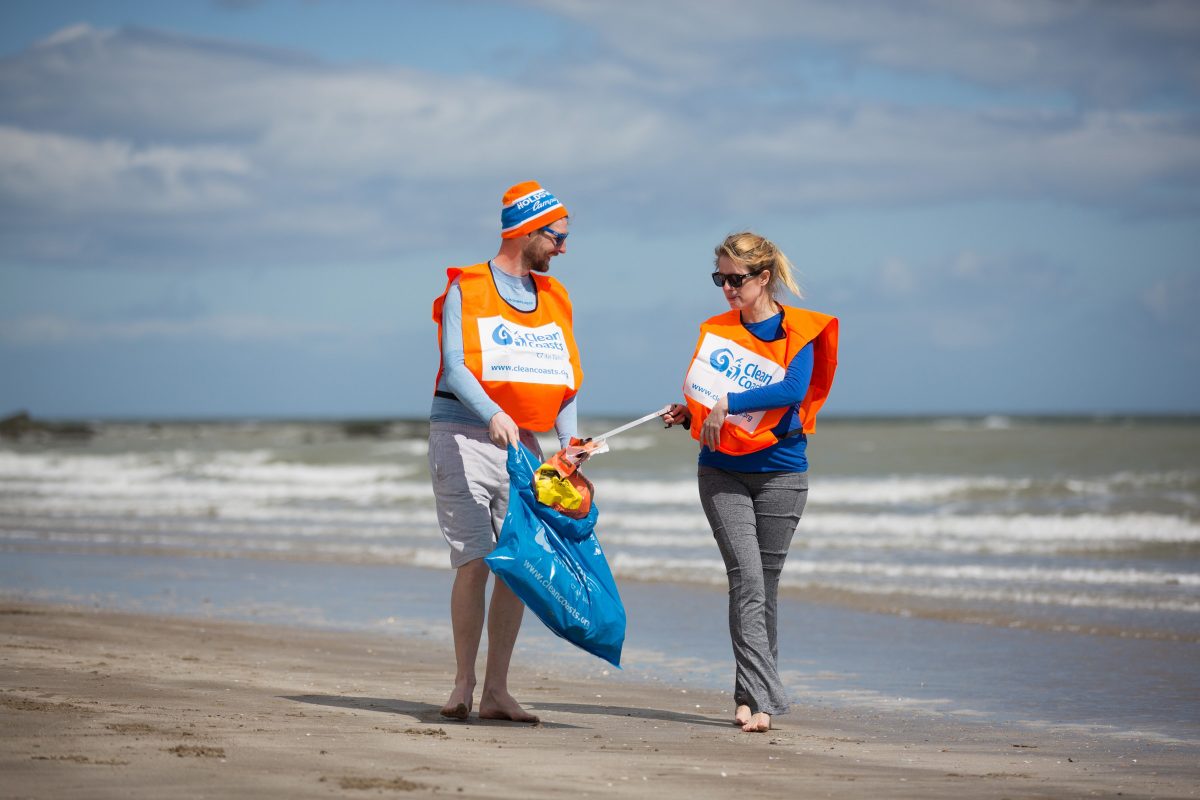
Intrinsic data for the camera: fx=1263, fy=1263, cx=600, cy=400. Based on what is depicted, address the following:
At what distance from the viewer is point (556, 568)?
14.8ft

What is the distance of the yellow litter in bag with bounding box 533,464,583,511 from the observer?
453 centimetres

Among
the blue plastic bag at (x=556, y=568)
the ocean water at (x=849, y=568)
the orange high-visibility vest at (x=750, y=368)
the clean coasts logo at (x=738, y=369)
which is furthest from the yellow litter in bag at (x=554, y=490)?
the ocean water at (x=849, y=568)

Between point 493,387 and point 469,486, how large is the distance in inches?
14.5

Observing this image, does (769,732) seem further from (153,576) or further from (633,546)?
(633,546)

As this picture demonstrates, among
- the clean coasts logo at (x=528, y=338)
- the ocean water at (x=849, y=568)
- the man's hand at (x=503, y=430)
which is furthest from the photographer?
the ocean water at (x=849, y=568)

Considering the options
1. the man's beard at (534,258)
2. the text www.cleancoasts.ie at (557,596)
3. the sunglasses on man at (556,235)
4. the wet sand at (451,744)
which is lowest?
the wet sand at (451,744)

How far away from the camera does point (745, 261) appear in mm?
4766

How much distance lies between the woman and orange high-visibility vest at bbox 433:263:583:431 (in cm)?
51

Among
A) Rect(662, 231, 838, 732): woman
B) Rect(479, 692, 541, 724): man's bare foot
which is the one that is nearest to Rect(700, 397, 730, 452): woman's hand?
Rect(662, 231, 838, 732): woman

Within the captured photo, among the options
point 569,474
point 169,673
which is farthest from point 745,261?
point 169,673

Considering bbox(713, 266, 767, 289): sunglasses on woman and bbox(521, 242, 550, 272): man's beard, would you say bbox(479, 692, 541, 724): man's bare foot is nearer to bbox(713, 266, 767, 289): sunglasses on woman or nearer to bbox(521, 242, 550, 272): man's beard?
bbox(521, 242, 550, 272): man's beard

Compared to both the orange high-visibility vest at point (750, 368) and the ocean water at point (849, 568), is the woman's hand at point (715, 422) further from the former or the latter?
the ocean water at point (849, 568)

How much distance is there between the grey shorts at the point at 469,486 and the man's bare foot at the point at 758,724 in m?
1.19

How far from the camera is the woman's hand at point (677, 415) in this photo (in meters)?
4.90
